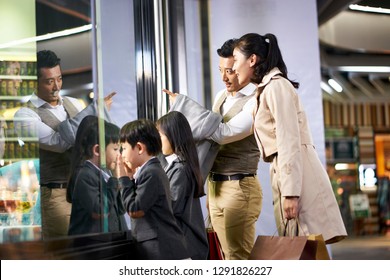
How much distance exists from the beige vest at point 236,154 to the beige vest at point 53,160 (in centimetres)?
67

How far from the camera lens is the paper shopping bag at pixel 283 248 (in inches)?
178

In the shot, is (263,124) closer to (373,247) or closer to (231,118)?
(231,118)

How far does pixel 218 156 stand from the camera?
4.83 metres

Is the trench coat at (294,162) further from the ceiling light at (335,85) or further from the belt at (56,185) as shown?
the belt at (56,185)

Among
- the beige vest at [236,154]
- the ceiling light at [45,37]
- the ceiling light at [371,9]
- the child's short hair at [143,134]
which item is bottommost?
the beige vest at [236,154]

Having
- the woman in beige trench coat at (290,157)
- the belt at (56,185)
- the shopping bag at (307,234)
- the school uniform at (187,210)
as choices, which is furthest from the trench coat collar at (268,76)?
the belt at (56,185)

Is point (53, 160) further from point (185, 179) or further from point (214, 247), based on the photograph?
point (214, 247)

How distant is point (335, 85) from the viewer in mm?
4711

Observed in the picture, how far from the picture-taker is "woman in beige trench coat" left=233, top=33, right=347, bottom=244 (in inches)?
182

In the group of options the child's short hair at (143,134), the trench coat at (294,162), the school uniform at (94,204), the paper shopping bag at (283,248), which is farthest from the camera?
the child's short hair at (143,134)

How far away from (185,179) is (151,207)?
0.69ft

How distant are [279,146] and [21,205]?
3.84ft

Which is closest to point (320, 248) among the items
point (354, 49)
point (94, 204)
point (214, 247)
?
point (214, 247)

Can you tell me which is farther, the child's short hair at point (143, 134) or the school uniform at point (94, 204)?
the child's short hair at point (143, 134)
